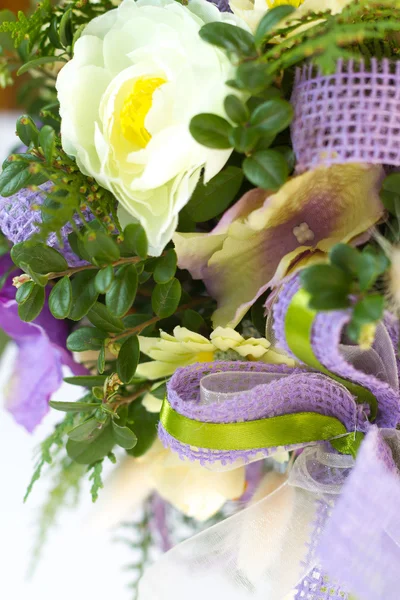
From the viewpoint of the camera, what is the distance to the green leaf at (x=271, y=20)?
300 mm

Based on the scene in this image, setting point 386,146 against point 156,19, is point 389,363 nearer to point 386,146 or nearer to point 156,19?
point 386,146

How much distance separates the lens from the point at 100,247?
12.6 inches

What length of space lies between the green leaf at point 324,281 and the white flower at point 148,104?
9 centimetres

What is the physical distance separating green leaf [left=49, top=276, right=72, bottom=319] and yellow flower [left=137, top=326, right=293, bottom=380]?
6 centimetres

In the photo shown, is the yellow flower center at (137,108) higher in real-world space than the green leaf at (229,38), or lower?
lower

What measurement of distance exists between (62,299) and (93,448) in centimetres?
13

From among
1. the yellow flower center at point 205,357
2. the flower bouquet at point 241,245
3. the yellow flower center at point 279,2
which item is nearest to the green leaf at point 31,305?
the flower bouquet at point 241,245

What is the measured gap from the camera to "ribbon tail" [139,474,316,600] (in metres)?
0.40

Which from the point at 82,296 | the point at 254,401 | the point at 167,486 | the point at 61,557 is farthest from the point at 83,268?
the point at 61,557

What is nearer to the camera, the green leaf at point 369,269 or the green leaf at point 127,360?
the green leaf at point 369,269

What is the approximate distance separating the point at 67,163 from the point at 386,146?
0.57 ft

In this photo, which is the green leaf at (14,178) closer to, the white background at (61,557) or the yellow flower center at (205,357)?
the yellow flower center at (205,357)

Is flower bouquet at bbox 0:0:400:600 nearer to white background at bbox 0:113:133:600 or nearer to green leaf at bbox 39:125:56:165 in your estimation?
green leaf at bbox 39:125:56:165

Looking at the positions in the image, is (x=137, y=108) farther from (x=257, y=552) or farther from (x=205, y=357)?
(x=257, y=552)
